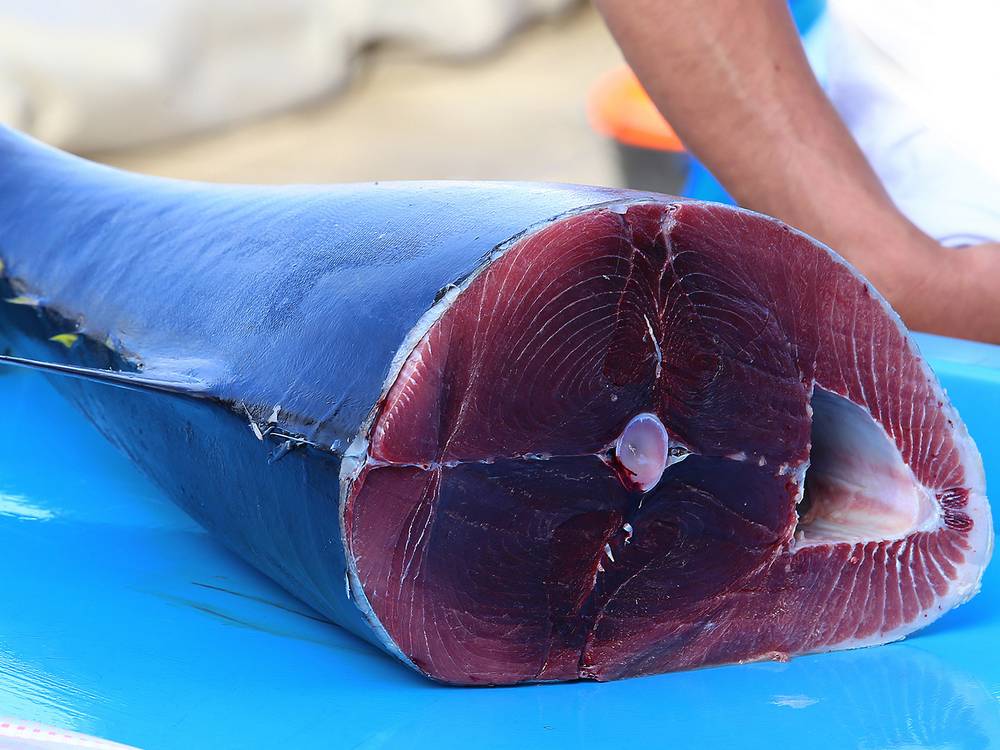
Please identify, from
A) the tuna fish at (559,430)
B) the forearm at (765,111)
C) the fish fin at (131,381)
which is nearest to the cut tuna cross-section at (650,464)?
the tuna fish at (559,430)

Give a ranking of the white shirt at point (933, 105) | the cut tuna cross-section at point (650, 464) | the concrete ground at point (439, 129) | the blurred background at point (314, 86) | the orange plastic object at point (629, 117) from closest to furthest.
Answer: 1. the cut tuna cross-section at point (650, 464)
2. the white shirt at point (933, 105)
3. the orange plastic object at point (629, 117)
4. the blurred background at point (314, 86)
5. the concrete ground at point (439, 129)

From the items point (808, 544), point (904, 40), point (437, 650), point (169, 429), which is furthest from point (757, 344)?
point (904, 40)

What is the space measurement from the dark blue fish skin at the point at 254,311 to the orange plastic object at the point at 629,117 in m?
1.54

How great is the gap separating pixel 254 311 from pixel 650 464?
0.34 meters

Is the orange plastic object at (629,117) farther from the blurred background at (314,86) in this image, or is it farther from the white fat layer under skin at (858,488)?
the blurred background at (314,86)

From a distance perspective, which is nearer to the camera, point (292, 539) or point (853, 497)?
Result: point (292, 539)

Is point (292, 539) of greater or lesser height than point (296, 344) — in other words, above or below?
below

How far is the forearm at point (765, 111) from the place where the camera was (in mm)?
1497

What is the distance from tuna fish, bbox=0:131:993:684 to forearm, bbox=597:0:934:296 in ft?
1.74

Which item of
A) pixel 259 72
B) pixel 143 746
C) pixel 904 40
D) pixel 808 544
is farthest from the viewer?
pixel 259 72

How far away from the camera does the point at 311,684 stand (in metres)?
0.94

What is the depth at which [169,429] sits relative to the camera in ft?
3.59

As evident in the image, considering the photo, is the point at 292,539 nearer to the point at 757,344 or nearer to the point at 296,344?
the point at 296,344

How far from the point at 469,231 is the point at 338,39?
4585mm
